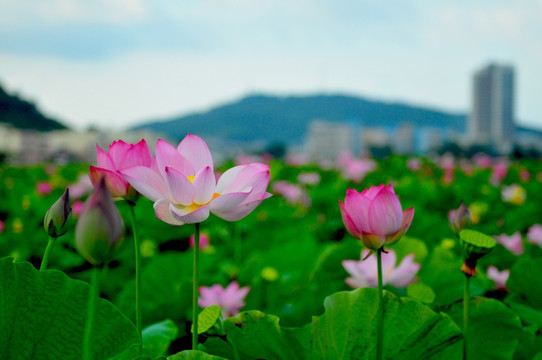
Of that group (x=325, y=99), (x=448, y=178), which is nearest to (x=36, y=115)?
(x=448, y=178)

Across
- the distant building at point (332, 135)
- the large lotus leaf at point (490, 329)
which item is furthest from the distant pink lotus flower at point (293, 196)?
the distant building at point (332, 135)

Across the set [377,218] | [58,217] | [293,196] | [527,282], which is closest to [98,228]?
[58,217]

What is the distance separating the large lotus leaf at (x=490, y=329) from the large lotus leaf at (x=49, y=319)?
366 mm

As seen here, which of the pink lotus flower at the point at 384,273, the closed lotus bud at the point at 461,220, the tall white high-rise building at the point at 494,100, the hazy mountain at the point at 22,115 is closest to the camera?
the closed lotus bud at the point at 461,220

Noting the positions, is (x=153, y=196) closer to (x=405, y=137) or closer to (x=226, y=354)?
(x=226, y=354)

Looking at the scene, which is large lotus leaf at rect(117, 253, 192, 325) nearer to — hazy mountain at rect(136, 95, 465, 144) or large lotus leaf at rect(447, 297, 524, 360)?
large lotus leaf at rect(447, 297, 524, 360)

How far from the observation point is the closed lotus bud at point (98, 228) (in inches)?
10.6

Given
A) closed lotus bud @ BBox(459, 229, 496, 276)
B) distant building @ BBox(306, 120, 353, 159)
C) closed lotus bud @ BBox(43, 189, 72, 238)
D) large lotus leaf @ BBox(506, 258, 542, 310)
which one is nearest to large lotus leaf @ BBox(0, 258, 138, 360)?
closed lotus bud @ BBox(43, 189, 72, 238)

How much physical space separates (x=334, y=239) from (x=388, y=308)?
1185 millimetres

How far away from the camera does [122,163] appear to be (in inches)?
16.2

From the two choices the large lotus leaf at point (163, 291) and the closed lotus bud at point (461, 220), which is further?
the large lotus leaf at point (163, 291)

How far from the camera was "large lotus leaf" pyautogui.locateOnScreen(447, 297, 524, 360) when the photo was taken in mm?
517

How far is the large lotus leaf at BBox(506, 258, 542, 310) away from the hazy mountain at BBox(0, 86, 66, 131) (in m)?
29.3

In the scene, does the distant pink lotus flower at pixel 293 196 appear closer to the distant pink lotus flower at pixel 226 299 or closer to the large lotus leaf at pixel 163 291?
the large lotus leaf at pixel 163 291
